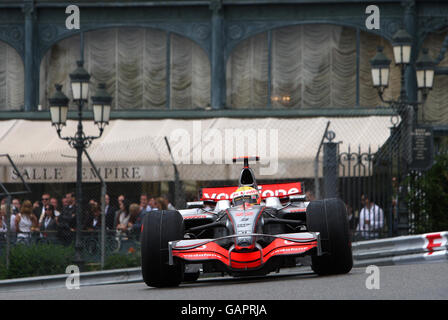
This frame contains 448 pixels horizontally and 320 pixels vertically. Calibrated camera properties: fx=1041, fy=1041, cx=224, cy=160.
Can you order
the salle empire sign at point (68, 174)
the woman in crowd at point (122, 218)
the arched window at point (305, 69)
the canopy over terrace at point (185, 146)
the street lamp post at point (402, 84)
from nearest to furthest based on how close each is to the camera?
the street lamp post at point (402, 84) < the woman in crowd at point (122, 218) < the canopy over terrace at point (185, 146) < the salle empire sign at point (68, 174) < the arched window at point (305, 69)

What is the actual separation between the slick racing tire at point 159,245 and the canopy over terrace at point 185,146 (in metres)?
7.01

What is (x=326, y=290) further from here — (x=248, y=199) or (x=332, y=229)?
(x=248, y=199)

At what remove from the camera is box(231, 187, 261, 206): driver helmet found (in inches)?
479

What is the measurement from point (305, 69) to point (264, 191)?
51.0 feet

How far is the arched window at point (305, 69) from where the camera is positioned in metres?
28.5

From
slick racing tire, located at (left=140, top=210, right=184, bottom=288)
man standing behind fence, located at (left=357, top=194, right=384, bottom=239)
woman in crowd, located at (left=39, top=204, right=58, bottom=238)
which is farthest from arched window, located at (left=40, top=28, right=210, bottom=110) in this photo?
slick racing tire, located at (left=140, top=210, right=184, bottom=288)

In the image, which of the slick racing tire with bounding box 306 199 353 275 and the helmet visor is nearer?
the slick racing tire with bounding box 306 199 353 275

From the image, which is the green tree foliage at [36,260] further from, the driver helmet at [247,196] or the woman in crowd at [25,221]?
the driver helmet at [247,196]

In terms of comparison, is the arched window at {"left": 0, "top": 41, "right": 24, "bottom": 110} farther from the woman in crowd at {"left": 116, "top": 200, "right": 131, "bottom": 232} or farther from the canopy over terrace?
the woman in crowd at {"left": 116, "top": 200, "right": 131, "bottom": 232}

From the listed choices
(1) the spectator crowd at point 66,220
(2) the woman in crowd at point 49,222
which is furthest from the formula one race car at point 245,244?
(2) the woman in crowd at point 49,222

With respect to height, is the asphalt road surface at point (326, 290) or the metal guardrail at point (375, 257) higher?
the asphalt road surface at point (326, 290)

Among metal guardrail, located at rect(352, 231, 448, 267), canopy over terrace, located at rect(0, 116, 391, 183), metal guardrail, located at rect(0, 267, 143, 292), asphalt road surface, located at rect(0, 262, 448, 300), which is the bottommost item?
metal guardrail, located at rect(0, 267, 143, 292)

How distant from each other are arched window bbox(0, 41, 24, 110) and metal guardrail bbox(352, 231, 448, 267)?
16.2 metres

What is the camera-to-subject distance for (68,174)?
78.8 feet
